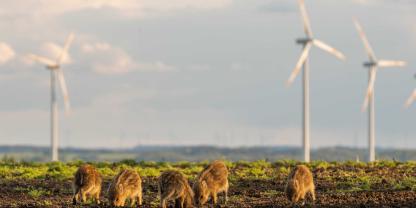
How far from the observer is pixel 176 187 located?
2370 cm

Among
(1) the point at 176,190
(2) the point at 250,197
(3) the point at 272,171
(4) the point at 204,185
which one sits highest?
(3) the point at 272,171

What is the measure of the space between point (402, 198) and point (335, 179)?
6406 mm

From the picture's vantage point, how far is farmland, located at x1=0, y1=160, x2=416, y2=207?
2564 cm

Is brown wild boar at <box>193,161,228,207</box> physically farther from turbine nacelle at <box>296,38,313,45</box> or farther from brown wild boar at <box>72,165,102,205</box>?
turbine nacelle at <box>296,38,313,45</box>

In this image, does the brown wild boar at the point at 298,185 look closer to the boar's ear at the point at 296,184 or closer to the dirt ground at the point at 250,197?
the boar's ear at the point at 296,184

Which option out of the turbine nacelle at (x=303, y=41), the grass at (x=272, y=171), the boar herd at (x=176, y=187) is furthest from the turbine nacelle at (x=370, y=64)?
the boar herd at (x=176, y=187)

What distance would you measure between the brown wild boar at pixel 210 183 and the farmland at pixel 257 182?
0.47m

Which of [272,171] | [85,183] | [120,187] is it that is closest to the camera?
[120,187]

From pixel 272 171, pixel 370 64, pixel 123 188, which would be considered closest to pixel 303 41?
pixel 370 64

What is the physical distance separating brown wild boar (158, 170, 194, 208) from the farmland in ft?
4.21

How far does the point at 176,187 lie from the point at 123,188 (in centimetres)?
144

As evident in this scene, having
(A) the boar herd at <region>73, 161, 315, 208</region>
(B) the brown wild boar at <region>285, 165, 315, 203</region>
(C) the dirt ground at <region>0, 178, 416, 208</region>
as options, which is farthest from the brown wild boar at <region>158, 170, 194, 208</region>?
(B) the brown wild boar at <region>285, 165, 315, 203</region>

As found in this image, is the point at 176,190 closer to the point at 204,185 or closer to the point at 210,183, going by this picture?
the point at 204,185

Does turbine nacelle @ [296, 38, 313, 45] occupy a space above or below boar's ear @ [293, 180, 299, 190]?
above
